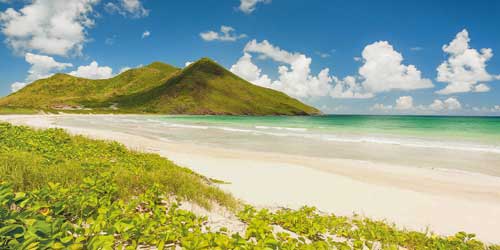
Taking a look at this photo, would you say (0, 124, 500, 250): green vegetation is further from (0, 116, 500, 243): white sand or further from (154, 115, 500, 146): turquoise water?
(154, 115, 500, 146): turquoise water

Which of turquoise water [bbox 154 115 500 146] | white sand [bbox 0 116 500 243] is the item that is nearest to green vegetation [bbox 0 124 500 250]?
white sand [bbox 0 116 500 243]

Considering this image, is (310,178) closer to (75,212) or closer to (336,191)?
(336,191)

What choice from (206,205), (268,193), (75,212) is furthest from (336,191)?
(75,212)

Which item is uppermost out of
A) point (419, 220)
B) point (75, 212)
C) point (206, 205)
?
point (75, 212)

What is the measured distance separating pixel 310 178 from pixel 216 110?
190815 millimetres

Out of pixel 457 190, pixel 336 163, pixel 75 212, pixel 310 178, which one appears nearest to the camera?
pixel 75 212

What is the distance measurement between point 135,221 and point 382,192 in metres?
8.70

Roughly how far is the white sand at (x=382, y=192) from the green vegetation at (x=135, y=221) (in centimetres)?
150

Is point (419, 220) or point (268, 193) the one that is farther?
point (268, 193)

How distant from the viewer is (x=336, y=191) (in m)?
9.30

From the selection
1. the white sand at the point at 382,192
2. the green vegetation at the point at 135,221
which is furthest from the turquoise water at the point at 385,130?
the green vegetation at the point at 135,221

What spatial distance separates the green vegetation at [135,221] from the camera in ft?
10.1

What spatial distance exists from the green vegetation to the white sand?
1504 millimetres

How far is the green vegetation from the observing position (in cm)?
309
